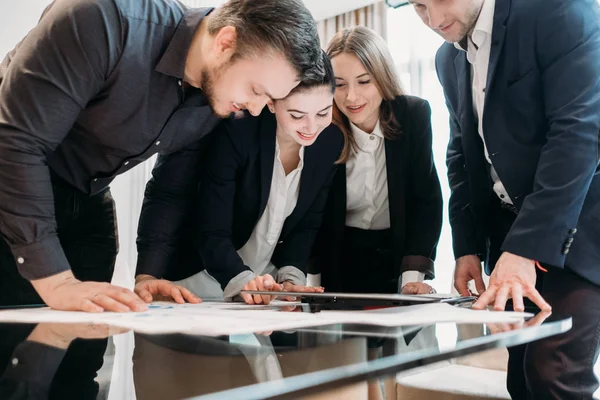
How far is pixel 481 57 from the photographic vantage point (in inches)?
57.8

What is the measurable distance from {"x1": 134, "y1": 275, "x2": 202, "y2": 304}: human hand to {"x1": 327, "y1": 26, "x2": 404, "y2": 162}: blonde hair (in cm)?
76

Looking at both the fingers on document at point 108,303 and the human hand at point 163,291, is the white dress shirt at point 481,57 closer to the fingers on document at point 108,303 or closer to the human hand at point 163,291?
the human hand at point 163,291

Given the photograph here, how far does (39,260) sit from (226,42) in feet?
1.92

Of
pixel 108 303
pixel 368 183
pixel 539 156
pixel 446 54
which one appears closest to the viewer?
pixel 108 303

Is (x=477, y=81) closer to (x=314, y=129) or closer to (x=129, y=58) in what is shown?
(x=314, y=129)

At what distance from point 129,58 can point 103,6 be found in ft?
0.36

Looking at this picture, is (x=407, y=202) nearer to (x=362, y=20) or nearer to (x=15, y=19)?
(x=15, y=19)

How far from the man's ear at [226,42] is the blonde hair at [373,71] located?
0.71 meters

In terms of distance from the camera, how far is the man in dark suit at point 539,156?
117cm

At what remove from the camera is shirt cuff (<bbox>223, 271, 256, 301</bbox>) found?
1.56m

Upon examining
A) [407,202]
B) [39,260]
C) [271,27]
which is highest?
[271,27]

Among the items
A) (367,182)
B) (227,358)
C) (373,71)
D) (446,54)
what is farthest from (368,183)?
(227,358)

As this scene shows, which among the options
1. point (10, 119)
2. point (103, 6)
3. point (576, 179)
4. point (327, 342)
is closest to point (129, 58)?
point (103, 6)

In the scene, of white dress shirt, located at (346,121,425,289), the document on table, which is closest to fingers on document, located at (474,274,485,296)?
white dress shirt, located at (346,121,425,289)
